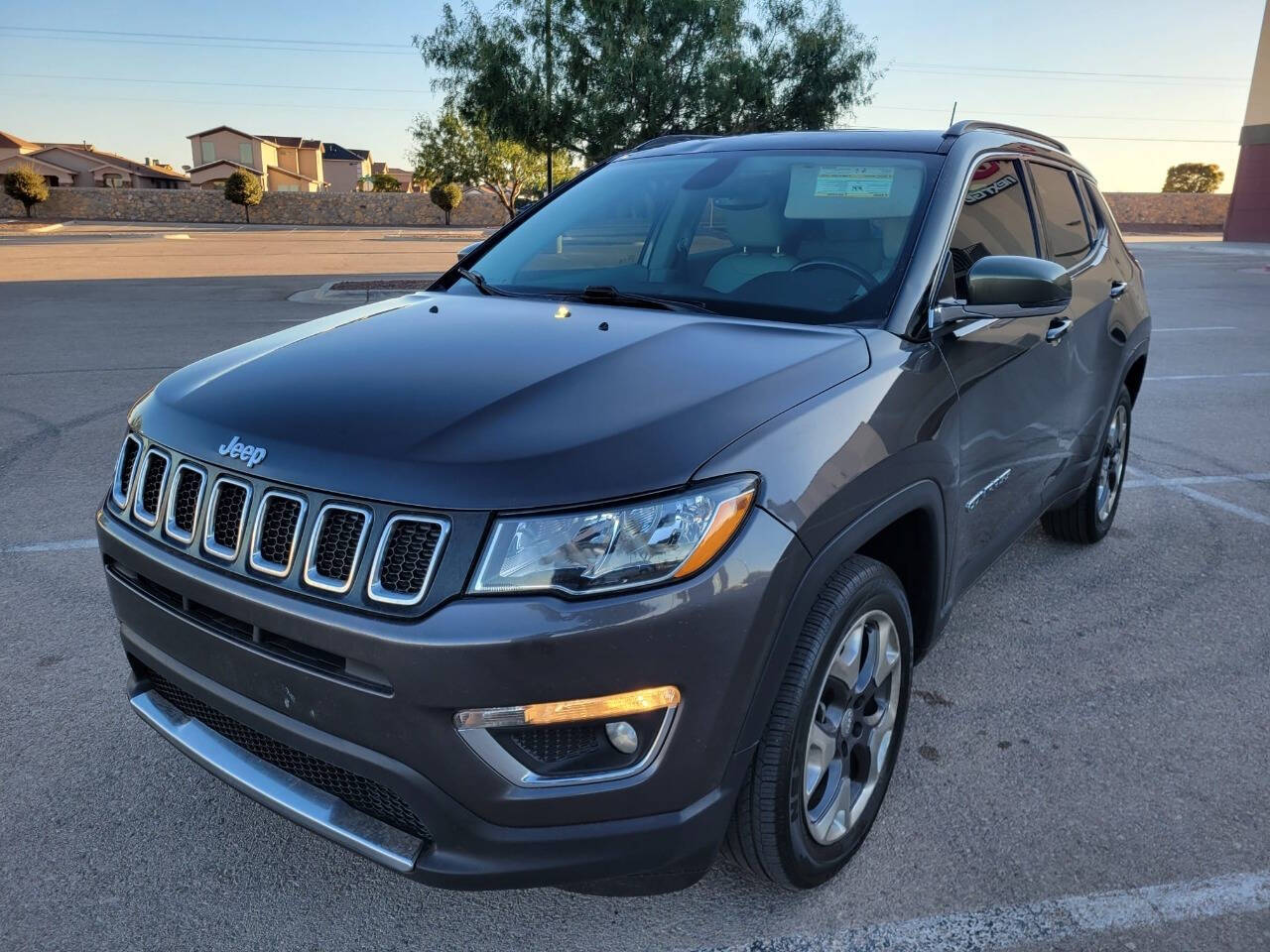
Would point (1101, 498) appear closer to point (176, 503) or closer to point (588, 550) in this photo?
point (588, 550)

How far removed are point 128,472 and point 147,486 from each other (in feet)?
0.50

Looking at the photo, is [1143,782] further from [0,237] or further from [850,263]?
[0,237]

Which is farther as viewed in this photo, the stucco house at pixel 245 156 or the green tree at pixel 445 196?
the stucco house at pixel 245 156

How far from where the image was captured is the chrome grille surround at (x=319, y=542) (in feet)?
6.15

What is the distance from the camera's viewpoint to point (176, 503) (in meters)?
2.21

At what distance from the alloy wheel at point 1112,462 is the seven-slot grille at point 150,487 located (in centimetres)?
386

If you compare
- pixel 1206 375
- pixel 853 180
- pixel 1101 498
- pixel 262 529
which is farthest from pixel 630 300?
pixel 1206 375

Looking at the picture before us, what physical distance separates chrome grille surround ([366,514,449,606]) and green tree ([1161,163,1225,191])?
96304 millimetres

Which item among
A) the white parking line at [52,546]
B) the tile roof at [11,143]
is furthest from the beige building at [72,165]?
the white parking line at [52,546]

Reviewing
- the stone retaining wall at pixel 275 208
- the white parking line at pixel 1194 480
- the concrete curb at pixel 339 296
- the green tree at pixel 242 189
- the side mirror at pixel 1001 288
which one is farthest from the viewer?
the stone retaining wall at pixel 275 208

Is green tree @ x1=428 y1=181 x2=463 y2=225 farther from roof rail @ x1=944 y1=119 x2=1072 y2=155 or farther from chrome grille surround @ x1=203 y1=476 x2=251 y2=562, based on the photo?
chrome grille surround @ x1=203 y1=476 x2=251 y2=562

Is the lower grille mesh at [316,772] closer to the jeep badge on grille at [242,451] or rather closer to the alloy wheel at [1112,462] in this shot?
the jeep badge on grille at [242,451]

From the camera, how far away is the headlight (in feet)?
5.96

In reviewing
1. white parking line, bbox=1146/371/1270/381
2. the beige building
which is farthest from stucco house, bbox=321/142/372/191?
white parking line, bbox=1146/371/1270/381
